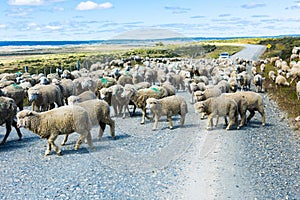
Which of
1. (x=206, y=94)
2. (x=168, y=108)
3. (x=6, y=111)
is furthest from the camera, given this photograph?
(x=206, y=94)

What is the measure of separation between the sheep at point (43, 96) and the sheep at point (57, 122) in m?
4.10

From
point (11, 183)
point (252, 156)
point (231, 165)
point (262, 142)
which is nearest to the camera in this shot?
point (11, 183)

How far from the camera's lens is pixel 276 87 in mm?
21312

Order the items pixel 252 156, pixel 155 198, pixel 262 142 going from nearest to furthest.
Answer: pixel 155 198, pixel 252 156, pixel 262 142

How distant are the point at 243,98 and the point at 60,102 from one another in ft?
22.0

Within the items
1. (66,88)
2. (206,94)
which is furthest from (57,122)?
(66,88)

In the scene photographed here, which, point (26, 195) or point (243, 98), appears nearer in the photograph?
point (26, 195)

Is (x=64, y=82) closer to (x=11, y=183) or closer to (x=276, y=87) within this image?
(x=11, y=183)

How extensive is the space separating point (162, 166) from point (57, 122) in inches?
108

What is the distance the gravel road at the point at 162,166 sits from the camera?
705 cm

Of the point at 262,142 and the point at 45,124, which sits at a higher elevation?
the point at 45,124

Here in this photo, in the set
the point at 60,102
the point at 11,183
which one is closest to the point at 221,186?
the point at 11,183

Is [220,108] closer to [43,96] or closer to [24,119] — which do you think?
[24,119]

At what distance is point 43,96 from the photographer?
1380 centimetres
